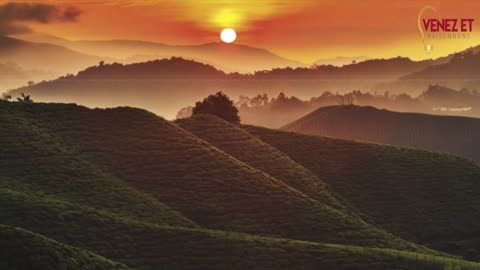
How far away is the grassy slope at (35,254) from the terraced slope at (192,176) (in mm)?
30622

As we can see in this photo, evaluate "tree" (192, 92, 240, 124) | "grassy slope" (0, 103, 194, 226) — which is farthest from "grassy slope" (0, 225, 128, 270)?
"tree" (192, 92, 240, 124)

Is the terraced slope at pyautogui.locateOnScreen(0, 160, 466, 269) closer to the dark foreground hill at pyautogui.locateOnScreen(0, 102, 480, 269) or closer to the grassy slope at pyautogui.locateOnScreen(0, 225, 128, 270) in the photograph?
the dark foreground hill at pyautogui.locateOnScreen(0, 102, 480, 269)

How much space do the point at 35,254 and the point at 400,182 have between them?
76.2m

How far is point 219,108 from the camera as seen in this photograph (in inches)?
6781

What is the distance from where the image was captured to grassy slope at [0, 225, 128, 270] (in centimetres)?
5447

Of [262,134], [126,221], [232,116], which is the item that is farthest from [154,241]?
[232,116]

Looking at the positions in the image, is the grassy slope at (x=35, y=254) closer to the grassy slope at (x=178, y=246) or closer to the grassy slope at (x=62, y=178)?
the grassy slope at (x=178, y=246)

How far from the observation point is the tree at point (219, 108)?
170250mm

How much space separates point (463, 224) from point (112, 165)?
47.4 meters

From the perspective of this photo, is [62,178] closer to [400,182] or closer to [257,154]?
[257,154]

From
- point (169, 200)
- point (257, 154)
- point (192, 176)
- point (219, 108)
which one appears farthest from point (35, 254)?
point (219, 108)

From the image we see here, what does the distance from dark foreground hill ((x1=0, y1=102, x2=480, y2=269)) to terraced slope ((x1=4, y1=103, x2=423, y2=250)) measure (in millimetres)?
145

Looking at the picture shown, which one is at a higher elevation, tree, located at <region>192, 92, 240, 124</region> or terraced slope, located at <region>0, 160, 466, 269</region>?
tree, located at <region>192, 92, 240, 124</region>

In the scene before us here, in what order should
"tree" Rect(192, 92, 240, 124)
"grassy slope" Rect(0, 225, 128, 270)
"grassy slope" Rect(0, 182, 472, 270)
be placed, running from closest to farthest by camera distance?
"grassy slope" Rect(0, 225, 128, 270), "grassy slope" Rect(0, 182, 472, 270), "tree" Rect(192, 92, 240, 124)
